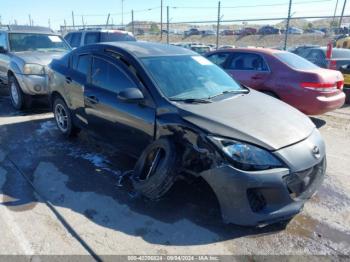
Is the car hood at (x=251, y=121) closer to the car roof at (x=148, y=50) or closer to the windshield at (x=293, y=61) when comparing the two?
the car roof at (x=148, y=50)

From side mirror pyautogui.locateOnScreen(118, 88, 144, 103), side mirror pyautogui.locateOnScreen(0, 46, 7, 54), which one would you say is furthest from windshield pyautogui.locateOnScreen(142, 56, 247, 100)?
side mirror pyautogui.locateOnScreen(0, 46, 7, 54)

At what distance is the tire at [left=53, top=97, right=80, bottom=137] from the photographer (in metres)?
5.34

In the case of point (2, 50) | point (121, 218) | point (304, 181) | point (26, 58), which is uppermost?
point (2, 50)

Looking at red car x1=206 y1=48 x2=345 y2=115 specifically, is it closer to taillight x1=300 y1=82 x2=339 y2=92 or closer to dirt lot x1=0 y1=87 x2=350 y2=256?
taillight x1=300 y1=82 x2=339 y2=92

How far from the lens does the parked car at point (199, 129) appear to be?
2.82 metres

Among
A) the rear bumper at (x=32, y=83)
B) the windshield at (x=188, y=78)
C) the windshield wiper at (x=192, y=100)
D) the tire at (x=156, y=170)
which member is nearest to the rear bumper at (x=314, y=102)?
the windshield at (x=188, y=78)

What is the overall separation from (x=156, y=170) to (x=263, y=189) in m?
1.11

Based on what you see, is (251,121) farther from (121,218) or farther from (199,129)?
(121,218)

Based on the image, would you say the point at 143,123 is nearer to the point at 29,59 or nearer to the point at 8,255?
the point at 8,255

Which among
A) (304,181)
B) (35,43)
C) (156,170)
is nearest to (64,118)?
(156,170)

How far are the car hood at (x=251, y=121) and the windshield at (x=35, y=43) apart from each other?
6157 millimetres

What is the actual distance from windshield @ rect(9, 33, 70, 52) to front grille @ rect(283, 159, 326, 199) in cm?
717

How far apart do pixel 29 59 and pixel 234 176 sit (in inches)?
237

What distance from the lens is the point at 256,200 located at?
284cm
